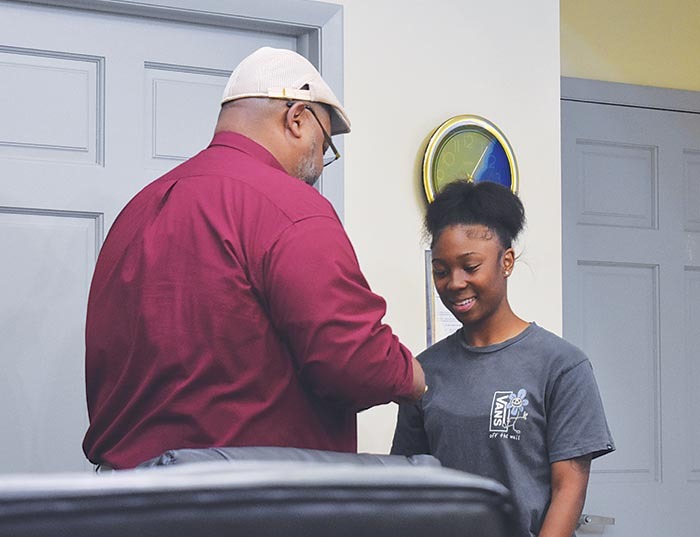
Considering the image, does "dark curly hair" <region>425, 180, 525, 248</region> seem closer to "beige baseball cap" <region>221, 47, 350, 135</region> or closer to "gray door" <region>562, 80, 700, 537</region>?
"beige baseball cap" <region>221, 47, 350, 135</region>

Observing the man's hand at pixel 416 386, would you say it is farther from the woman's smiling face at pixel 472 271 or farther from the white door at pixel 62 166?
the white door at pixel 62 166

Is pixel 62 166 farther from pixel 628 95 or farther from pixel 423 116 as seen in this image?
pixel 628 95

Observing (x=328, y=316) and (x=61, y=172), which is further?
(x=61, y=172)

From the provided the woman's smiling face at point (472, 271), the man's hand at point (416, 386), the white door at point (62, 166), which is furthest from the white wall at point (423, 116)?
the man's hand at point (416, 386)

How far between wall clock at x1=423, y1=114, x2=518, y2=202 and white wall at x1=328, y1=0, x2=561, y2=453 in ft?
0.13

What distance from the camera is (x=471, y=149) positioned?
10.1ft

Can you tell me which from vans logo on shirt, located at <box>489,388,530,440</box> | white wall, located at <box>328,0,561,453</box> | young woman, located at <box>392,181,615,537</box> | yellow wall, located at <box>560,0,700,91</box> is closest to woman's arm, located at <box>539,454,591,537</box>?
young woman, located at <box>392,181,615,537</box>

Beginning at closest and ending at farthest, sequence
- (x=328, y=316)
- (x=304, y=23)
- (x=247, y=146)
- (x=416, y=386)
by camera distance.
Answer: (x=328, y=316) < (x=416, y=386) < (x=247, y=146) < (x=304, y=23)

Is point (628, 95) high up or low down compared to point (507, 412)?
up

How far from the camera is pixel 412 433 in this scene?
87.0 inches

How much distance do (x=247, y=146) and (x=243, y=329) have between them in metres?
→ 0.36

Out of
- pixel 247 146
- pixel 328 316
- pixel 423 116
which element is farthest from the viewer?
pixel 423 116

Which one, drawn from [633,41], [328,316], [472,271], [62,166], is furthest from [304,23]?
[633,41]

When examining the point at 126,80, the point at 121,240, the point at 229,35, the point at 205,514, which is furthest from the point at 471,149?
the point at 205,514
